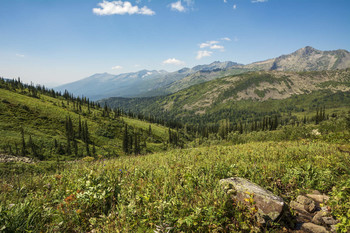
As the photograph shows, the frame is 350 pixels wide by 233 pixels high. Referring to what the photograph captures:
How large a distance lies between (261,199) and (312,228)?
153 cm

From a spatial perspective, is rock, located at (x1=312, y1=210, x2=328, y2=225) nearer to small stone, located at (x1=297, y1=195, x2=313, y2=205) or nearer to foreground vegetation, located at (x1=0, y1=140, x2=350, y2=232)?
foreground vegetation, located at (x1=0, y1=140, x2=350, y2=232)

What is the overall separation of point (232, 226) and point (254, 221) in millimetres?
641

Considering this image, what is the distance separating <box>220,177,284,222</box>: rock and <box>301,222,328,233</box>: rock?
0.88m

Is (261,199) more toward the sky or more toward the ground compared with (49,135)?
more toward the sky

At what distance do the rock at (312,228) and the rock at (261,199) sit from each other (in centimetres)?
88

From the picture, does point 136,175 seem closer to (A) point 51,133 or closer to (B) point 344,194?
(B) point 344,194

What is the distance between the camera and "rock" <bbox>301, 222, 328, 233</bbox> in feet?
14.6

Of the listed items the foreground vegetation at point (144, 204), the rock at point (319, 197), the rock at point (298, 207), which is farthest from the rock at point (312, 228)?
the rock at point (319, 197)

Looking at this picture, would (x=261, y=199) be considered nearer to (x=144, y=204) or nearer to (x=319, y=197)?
(x=319, y=197)

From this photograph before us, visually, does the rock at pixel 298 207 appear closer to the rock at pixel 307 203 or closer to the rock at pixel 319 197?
the rock at pixel 307 203

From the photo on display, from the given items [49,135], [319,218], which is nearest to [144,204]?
[319,218]

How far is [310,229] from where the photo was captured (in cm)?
455

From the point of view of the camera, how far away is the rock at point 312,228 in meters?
4.46

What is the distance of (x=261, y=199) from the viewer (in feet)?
15.6
